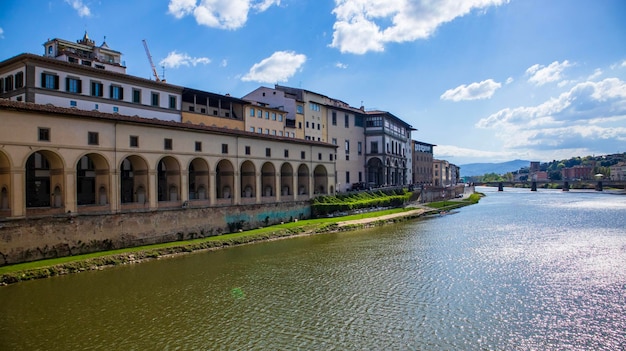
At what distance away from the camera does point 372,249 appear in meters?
33.0

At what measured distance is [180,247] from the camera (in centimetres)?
3075

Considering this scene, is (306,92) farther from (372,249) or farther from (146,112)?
(372,249)

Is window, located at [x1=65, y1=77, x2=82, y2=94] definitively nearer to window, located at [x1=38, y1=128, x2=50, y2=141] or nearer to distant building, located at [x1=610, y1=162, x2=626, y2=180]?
window, located at [x1=38, y1=128, x2=50, y2=141]

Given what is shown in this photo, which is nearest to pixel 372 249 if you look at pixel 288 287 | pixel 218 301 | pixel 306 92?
pixel 288 287

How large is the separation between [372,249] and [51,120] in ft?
77.3

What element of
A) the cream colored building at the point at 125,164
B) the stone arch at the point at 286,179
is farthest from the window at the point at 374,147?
the stone arch at the point at 286,179

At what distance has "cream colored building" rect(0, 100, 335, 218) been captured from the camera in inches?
1013

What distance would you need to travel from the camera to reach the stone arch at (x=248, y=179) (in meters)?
43.0

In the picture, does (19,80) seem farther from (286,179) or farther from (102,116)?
(286,179)

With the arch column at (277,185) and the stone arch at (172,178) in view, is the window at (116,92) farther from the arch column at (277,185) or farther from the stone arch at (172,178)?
the arch column at (277,185)

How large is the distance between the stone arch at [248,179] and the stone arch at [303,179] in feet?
27.5

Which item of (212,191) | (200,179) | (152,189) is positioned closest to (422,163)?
(200,179)

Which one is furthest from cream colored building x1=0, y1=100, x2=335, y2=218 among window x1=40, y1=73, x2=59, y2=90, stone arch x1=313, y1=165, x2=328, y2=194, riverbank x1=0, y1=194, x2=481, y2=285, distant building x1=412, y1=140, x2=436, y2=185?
distant building x1=412, y1=140, x2=436, y2=185

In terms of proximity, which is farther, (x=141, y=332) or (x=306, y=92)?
(x=306, y=92)
